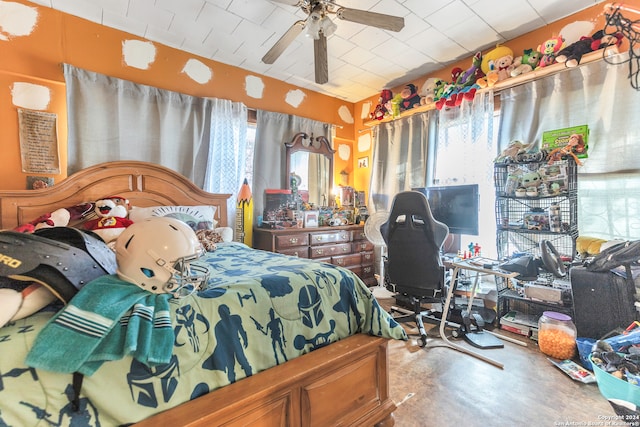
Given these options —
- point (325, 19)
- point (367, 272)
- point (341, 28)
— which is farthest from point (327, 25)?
point (367, 272)

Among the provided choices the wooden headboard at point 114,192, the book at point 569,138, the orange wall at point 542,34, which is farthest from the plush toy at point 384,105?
the wooden headboard at point 114,192

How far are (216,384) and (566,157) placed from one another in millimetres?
2828

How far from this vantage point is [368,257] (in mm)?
3848

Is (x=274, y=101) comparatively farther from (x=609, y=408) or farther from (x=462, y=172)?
(x=609, y=408)

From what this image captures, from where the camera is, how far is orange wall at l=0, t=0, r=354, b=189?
86.2 inches

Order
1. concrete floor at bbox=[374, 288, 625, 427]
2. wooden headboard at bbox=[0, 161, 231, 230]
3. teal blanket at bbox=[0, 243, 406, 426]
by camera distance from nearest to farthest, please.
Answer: teal blanket at bbox=[0, 243, 406, 426] < concrete floor at bbox=[374, 288, 625, 427] < wooden headboard at bbox=[0, 161, 231, 230]

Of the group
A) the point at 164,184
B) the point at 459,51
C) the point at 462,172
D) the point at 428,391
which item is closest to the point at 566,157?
the point at 462,172

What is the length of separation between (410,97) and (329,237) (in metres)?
1.97

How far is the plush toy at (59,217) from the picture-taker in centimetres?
189

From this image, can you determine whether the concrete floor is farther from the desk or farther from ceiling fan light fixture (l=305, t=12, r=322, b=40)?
ceiling fan light fixture (l=305, t=12, r=322, b=40)

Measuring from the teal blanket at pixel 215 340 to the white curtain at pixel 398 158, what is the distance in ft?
7.89

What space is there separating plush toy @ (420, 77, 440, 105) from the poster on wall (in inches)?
140

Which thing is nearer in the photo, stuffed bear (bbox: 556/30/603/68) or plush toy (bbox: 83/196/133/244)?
plush toy (bbox: 83/196/133/244)

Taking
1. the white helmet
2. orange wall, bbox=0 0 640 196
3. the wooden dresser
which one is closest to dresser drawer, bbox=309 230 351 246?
the wooden dresser
